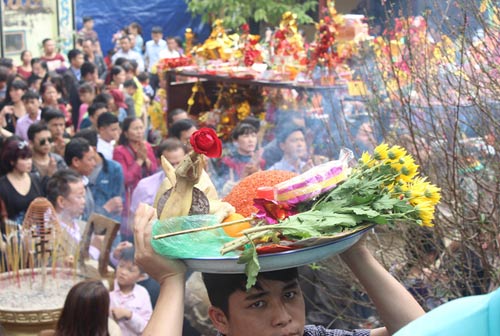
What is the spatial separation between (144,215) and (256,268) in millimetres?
336

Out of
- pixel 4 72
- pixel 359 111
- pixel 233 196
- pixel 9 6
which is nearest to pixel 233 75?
pixel 359 111

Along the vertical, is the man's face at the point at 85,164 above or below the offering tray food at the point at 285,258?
below

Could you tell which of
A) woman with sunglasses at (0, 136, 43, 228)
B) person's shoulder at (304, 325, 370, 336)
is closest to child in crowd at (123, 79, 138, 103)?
woman with sunglasses at (0, 136, 43, 228)

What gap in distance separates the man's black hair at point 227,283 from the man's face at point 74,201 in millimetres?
3839

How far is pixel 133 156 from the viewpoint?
797cm

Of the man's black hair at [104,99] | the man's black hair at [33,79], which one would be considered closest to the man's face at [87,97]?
the man's black hair at [104,99]

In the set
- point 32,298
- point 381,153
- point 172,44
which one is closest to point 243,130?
point 32,298

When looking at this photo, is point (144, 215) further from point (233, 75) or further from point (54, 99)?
point (54, 99)

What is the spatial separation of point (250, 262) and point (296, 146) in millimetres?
5498

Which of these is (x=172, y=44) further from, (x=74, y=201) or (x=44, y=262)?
(x=44, y=262)

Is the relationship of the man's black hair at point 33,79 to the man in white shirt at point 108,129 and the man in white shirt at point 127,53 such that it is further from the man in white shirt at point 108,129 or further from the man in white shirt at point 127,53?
the man in white shirt at point 108,129

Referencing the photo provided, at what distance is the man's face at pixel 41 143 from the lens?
7551mm

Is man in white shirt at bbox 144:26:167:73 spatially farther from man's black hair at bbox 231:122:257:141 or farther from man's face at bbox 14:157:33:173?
man's face at bbox 14:157:33:173

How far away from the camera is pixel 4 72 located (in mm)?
11727
